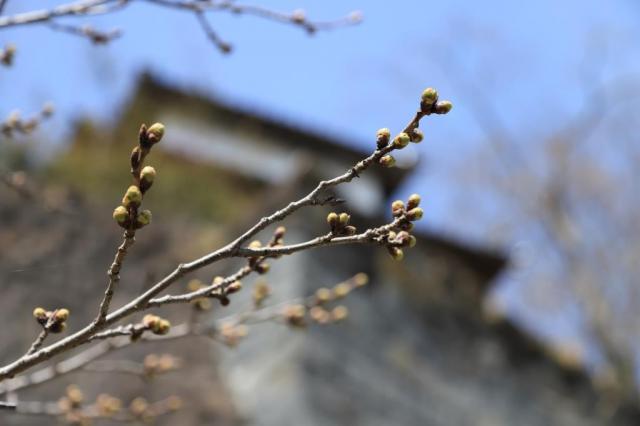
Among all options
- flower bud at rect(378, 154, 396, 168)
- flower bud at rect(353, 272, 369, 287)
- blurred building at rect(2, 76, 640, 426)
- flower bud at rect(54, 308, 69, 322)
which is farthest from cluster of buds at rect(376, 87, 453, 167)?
blurred building at rect(2, 76, 640, 426)

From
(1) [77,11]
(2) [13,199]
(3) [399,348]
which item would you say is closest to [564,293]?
(3) [399,348]

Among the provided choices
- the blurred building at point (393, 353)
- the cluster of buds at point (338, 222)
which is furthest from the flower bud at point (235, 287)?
the blurred building at point (393, 353)

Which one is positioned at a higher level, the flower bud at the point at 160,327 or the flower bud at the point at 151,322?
the flower bud at the point at 151,322

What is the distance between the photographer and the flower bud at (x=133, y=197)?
1.02 m

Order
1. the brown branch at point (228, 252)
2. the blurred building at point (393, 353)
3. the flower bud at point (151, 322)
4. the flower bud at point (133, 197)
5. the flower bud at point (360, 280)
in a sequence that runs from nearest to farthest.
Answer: the flower bud at point (133, 197) < the brown branch at point (228, 252) < the flower bud at point (151, 322) < the flower bud at point (360, 280) < the blurred building at point (393, 353)

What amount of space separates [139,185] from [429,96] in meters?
0.38

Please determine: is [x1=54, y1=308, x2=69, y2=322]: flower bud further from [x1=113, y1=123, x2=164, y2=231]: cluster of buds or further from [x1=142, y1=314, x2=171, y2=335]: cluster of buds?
[x1=113, y1=123, x2=164, y2=231]: cluster of buds

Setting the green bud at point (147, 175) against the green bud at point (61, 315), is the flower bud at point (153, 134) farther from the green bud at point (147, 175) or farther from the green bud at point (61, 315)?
the green bud at point (61, 315)

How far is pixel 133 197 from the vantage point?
1.03m

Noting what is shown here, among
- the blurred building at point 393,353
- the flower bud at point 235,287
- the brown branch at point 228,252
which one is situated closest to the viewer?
the brown branch at point 228,252

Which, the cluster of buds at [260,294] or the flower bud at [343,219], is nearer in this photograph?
the flower bud at [343,219]

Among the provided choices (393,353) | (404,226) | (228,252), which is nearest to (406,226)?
(404,226)

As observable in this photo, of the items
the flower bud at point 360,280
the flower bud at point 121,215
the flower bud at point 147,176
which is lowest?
the flower bud at point 121,215

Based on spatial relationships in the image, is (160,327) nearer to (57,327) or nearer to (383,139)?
(57,327)
